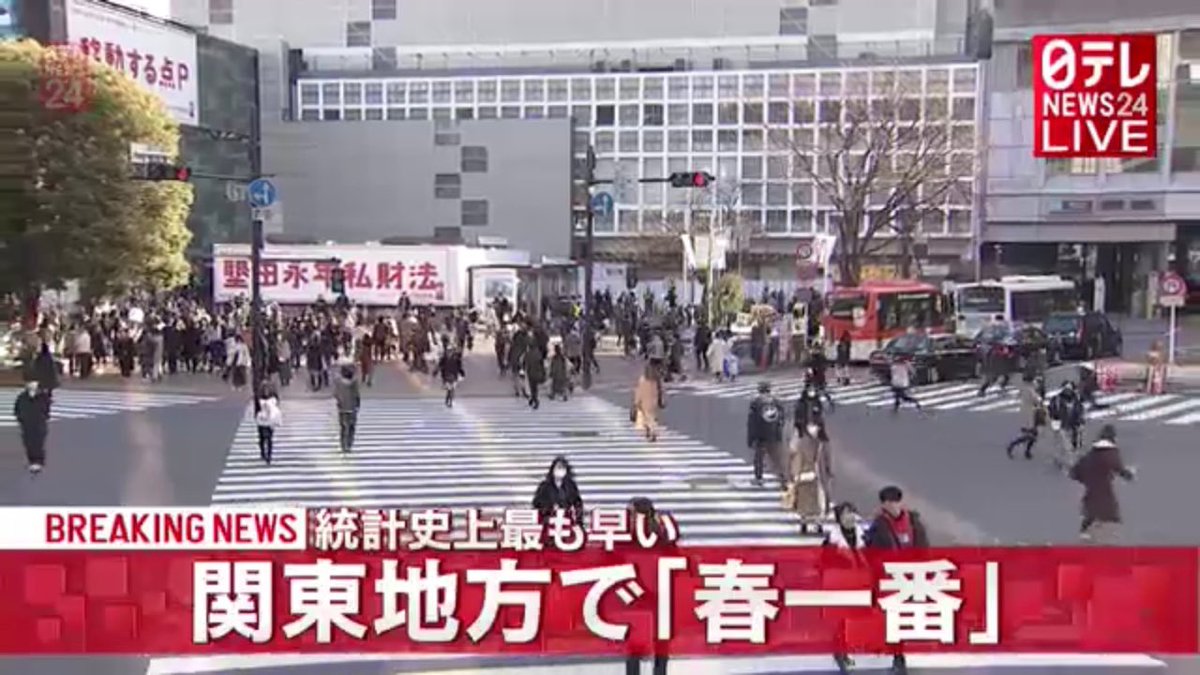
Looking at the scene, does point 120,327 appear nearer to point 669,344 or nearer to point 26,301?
point 26,301

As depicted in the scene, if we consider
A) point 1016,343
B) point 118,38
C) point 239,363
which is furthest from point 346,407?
point 1016,343

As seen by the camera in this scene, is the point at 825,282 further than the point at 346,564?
Yes

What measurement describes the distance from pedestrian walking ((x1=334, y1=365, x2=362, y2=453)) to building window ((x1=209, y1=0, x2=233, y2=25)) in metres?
7.98

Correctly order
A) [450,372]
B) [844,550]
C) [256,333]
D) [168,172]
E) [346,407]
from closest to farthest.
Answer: [844,550] → [168,172] → [346,407] → [256,333] → [450,372]

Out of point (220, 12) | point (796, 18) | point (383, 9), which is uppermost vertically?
point (220, 12)

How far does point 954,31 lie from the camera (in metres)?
4.86

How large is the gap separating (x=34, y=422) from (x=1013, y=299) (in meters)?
4.86

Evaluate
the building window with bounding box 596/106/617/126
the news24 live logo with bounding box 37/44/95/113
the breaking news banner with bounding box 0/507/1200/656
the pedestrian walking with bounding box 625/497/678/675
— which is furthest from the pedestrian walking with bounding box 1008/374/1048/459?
the building window with bounding box 596/106/617/126

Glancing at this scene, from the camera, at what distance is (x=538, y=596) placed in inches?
122

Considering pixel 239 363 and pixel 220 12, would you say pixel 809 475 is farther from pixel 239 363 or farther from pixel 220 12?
pixel 220 12

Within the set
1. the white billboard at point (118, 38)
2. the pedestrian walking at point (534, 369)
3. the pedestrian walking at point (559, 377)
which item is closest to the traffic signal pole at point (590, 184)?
the pedestrian walking at point (559, 377)

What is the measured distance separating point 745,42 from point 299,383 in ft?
57.1

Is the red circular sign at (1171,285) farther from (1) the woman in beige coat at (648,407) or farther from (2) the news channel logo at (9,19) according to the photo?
(2) the news channel logo at (9,19)

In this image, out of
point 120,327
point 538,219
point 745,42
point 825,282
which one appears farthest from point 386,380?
point 745,42
